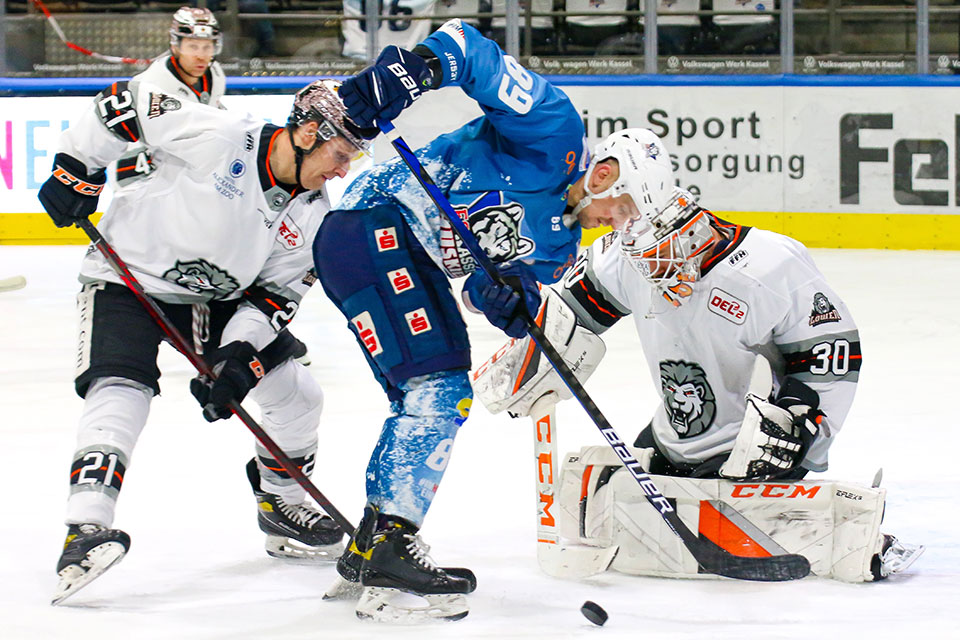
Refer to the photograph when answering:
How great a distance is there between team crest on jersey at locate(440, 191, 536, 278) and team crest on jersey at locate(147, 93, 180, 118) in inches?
24.6

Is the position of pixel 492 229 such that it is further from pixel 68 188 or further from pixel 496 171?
pixel 68 188

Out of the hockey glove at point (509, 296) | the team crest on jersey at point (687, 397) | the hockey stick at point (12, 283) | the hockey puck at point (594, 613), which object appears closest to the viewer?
the hockey puck at point (594, 613)

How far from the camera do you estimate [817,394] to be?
105 inches

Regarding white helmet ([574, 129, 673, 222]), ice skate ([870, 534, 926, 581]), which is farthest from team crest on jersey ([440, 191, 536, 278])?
ice skate ([870, 534, 926, 581])

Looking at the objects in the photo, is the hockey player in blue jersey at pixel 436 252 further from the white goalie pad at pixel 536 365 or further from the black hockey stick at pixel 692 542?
the white goalie pad at pixel 536 365

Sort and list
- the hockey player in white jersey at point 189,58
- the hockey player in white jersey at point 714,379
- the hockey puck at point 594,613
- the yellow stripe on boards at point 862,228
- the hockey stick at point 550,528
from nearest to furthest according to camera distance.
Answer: the hockey puck at point 594,613 < the hockey player in white jersey at point 714,379 < the hockey stick at point 550,528 < the hockey player in white jersey at point 189,58 < the yellow stripe on boards at point 862,228

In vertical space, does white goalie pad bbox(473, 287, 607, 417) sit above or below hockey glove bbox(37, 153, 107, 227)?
below

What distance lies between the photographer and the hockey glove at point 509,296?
247 cm

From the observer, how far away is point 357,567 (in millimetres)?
2508

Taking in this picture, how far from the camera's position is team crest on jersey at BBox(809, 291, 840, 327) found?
267 cm

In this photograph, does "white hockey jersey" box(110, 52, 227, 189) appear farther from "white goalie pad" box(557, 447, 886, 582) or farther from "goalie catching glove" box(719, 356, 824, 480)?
"goalie catching glove" box(719, 356, 824, 480)

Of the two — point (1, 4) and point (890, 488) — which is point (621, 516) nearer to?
point (890, 488)

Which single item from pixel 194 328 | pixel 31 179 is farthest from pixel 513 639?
pixel 31 179

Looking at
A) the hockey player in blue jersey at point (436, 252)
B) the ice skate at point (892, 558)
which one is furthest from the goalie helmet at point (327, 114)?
the ice skate at point (892, 558)
